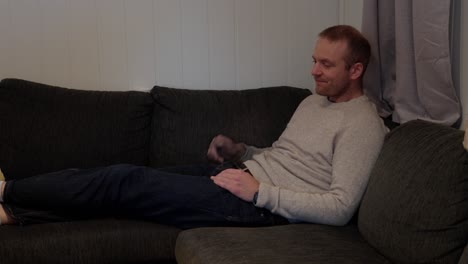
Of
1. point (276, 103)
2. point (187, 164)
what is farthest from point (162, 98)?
point (276, 103)

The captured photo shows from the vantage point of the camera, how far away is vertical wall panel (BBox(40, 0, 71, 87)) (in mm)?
2312

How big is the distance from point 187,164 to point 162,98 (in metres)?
0.33

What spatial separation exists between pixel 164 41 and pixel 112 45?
0.25 m

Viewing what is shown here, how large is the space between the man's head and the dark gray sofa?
0.96ft

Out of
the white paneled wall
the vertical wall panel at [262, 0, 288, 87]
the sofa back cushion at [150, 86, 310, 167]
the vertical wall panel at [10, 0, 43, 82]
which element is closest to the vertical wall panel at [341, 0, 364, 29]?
the white paneled wall

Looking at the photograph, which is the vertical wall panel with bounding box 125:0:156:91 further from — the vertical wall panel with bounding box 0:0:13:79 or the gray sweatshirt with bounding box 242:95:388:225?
the gray sweatshirt with bounding box 242:95:388:225

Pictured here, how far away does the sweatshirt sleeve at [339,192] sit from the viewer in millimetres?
1615

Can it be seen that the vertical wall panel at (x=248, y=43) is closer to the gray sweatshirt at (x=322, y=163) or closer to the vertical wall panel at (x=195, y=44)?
the vertical wall panel at (x=195, y=44)

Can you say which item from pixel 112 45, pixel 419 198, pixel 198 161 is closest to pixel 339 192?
pixel 419 198

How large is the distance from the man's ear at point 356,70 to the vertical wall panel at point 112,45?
1.10 meters

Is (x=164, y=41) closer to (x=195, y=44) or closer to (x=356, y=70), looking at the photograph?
(x=195, y=44)

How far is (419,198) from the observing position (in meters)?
1.36

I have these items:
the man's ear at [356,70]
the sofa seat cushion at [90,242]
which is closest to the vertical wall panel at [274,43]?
the man's ear at [356,70]

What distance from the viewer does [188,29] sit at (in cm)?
248
